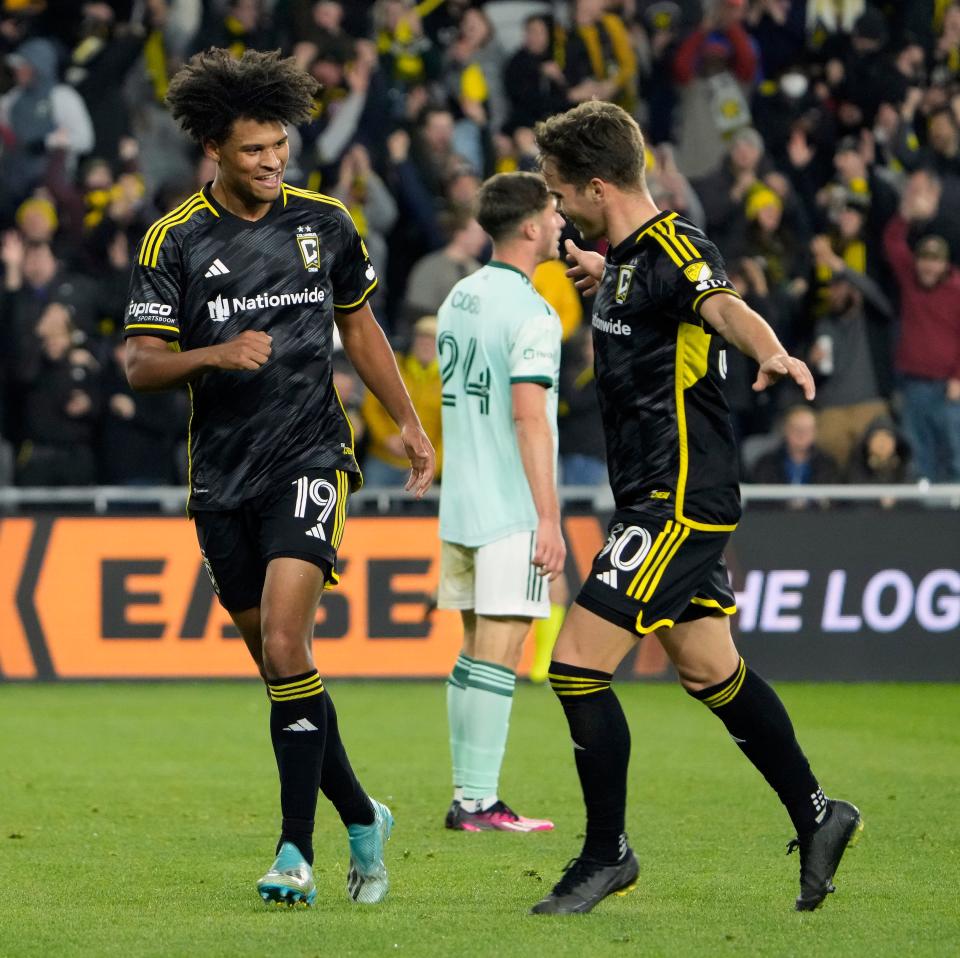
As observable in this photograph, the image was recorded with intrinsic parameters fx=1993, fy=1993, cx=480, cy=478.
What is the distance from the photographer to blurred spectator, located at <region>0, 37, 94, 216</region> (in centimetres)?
1628

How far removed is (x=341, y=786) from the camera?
6.15m

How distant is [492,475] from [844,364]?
26.2 ft

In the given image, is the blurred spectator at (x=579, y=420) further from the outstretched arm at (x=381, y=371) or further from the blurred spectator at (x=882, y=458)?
the outstretched arm at (x=381, y=371)

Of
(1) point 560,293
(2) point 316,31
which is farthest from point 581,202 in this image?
(2) point 316,31

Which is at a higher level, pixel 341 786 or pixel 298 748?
pixel 298 748

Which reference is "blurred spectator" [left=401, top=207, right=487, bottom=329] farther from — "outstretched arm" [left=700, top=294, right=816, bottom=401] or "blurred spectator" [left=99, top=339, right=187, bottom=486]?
"outstretched arm" [left=700, top=294, right=816, bottom=401]

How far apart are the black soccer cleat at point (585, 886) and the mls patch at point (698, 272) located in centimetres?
169

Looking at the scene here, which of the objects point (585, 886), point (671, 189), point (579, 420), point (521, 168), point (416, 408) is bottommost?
point (579, 420)

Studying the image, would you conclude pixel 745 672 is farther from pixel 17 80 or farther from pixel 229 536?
pixel 17 80

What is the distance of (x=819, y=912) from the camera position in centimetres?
580

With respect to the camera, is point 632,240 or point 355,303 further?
point 355,303

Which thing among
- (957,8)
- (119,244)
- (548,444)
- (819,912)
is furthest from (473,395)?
(957,8)

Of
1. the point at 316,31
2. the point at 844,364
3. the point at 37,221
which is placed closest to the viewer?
the point at 37,221

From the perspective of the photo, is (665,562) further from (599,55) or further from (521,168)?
(599,55)
